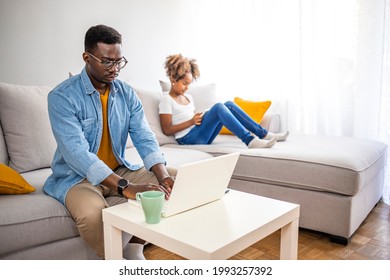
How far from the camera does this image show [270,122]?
104 inches

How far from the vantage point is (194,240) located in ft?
2.99

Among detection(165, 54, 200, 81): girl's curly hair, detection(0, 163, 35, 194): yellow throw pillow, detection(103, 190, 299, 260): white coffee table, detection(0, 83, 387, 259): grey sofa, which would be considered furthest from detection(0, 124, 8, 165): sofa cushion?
detection(165, 54, 200, 81): girl's curly hair

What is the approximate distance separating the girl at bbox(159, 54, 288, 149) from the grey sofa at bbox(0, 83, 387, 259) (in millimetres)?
130

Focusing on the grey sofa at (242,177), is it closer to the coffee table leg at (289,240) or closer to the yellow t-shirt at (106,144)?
the yellow t-shirt at (106,144)

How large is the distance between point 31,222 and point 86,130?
0.38 metres

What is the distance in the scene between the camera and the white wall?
2.15 meters

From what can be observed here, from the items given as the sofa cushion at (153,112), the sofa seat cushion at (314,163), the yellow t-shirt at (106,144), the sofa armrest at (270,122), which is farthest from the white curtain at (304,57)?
the yellow t-shirt at (106,144)

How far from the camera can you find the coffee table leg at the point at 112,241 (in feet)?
3.73

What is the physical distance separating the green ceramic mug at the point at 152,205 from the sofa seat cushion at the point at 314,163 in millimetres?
1051

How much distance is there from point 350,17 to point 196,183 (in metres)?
2.11

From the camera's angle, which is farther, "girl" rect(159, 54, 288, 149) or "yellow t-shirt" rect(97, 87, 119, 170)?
"girl" rect(159, 54, 288, 149)

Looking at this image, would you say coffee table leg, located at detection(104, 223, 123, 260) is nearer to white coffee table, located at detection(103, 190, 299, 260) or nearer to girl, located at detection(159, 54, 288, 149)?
white coffee table, located at detection(103, 190, 299, 260)

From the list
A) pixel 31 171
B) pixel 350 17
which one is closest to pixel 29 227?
pixel 31 171

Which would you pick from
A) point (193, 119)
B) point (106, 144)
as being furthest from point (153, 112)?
point (106, 144)
